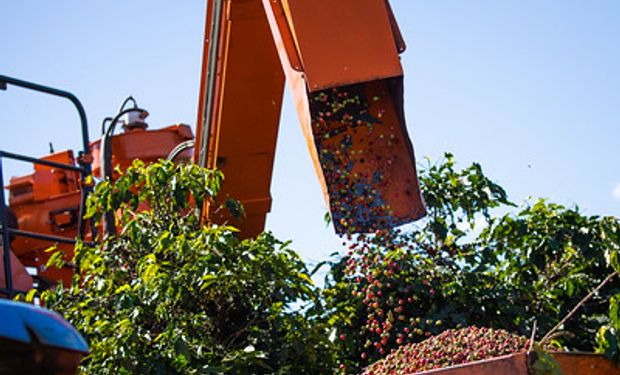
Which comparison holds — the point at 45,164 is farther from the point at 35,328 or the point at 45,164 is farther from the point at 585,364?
the point at 35,328

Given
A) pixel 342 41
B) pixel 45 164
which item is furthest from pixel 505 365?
pixel 45 164

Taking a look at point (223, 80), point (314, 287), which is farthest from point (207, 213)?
→ point (314, 287)

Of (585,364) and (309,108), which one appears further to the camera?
(309,108)

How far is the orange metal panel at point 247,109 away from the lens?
22.5ft

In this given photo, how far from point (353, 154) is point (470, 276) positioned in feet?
3.76

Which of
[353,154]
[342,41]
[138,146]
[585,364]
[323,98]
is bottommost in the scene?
[585,364]

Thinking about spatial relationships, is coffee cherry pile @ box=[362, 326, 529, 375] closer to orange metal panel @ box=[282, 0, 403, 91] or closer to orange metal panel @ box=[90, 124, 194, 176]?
orange metal panel @ box=[282, 0, 403, 91]

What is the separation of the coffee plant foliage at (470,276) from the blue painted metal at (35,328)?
14.0 feet

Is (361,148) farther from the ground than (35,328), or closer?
farther from the ground

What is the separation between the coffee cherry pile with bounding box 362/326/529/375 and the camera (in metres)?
4.49

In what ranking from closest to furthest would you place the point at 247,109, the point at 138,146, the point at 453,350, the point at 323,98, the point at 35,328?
1. the point at 35,328
2. the point at 453,350
3. the point at 323,98
4. the point at 247,109
5. the point at 138,146

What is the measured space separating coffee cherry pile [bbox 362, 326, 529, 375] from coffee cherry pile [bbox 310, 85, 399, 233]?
135cm

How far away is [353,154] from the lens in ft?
20.1

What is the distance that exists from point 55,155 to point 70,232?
762 millimetres
